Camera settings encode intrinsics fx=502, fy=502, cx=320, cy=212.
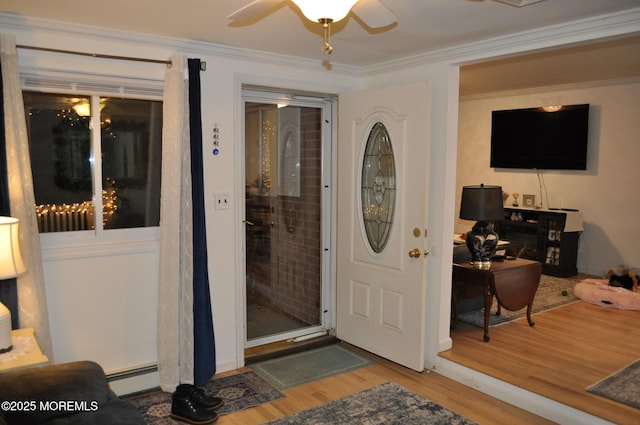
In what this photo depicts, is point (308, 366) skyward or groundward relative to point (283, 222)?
groundward

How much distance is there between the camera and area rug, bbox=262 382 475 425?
119 inches

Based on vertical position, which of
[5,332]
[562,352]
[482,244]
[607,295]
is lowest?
[562,352]

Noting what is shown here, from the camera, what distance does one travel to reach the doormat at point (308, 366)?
363 centimetres

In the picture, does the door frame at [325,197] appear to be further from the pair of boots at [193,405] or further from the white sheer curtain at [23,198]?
the white sheer curtain at [23,198]

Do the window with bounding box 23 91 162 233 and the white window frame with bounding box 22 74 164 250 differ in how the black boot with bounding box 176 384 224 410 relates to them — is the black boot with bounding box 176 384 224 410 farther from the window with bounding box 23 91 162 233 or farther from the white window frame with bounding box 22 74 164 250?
the window with bounding box 23 91 162 233

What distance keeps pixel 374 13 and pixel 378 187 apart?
201 cm

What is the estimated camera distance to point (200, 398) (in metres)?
3.12

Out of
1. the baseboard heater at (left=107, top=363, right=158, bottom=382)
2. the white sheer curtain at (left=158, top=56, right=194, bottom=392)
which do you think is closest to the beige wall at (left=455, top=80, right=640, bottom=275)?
the white sheer curtain at (left=158, top=56, right=194, bottom=392)

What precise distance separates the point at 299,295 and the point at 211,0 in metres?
2.72

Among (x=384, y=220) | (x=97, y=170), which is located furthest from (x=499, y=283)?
(x=97, y=170)

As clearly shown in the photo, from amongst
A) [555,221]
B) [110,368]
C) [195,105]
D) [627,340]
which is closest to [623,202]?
[555,221]

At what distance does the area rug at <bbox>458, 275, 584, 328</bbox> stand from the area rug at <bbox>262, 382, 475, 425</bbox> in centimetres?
142

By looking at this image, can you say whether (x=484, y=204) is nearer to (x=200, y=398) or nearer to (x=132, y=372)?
(x=200, y=398)

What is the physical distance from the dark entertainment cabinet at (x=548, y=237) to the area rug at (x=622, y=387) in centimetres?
265
